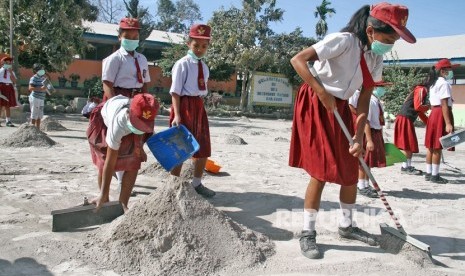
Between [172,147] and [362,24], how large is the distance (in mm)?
2074

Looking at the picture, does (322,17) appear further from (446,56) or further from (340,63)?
(340,63)

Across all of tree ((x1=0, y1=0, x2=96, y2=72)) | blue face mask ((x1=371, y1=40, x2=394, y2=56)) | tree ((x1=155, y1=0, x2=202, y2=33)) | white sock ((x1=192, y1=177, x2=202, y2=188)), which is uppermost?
tree ((x1=155, y1=0, x2=202, y2=33))

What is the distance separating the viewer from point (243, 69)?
81.3ft

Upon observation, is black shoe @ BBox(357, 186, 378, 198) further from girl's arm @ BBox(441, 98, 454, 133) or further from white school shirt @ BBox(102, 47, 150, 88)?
white school shirt @ BBox(102, 47, 150, 88)

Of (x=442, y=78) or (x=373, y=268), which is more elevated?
(x=442, y=78)

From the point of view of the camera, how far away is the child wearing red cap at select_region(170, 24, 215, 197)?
15.2ft

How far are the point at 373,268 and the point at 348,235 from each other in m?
0.63

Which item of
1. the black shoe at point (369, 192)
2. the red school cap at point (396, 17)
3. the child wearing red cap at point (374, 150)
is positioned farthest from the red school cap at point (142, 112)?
the black shoe at point (369, 192)

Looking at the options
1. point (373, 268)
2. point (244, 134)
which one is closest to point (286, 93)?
point (244, 134)

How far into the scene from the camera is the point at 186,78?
4.68 m

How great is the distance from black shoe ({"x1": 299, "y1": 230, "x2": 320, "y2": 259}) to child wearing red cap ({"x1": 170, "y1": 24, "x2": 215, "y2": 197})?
5.70 ft

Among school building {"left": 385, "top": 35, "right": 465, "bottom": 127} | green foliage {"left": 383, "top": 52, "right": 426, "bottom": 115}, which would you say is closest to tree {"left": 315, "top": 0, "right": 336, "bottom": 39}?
school building {"left": 385, "top": 35, "right": 465, "bottom": 127}

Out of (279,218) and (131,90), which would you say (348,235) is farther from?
(131,90)

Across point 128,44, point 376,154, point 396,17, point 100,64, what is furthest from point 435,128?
point 100,64
